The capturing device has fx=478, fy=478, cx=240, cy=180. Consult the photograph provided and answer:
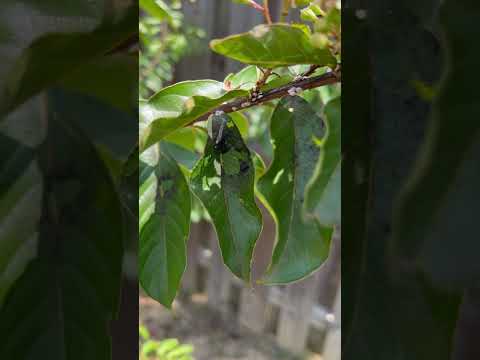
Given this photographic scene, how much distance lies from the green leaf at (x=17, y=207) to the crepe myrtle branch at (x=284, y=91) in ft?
0.45

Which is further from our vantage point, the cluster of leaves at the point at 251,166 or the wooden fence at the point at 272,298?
the wooden fence at the point at 272,298

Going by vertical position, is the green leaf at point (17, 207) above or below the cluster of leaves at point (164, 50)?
below

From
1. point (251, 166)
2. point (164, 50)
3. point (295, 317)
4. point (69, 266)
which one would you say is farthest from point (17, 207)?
point (295, 317)

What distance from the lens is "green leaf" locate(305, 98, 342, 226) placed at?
0.26m

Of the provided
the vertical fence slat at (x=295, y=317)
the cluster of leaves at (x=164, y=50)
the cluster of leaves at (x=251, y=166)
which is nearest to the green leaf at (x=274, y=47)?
the cluster of leaves at (x=251, y=166)

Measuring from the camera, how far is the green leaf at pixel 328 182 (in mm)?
262

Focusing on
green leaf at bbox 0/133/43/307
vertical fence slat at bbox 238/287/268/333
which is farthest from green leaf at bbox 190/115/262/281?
vertical fence slat at bbox 238/287/268/333

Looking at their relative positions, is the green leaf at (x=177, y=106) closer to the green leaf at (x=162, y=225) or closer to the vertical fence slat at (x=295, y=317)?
the green leaf at (x=162, y=225)

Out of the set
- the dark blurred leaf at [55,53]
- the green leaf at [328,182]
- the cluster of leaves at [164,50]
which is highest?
the cluster of leaves at [164,50]

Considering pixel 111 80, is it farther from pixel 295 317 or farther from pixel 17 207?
pixel 295 317
